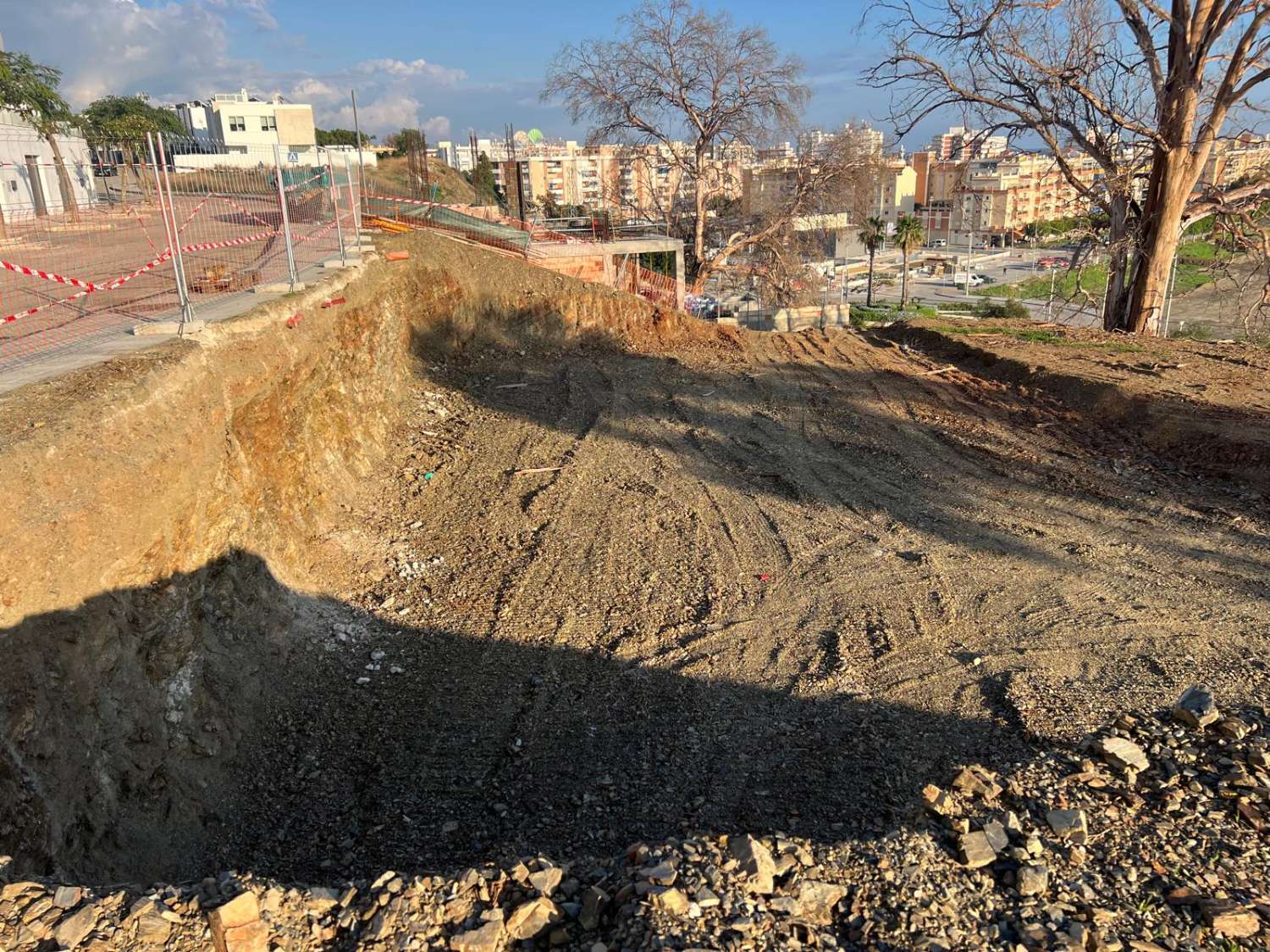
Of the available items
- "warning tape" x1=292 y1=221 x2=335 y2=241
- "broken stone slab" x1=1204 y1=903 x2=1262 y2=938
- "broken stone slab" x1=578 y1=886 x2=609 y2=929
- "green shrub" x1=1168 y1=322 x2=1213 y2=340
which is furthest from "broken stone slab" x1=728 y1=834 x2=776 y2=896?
"green shrub" x1=1168 y1=322 x2=1213 y2=340

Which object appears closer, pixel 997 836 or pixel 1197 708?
pixel 997 836

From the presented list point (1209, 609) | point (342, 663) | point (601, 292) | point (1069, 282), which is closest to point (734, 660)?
point (342, 663)

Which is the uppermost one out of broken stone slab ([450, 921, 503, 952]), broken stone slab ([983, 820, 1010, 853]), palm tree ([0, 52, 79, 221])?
palm tree ([0, 52, 79, 221])

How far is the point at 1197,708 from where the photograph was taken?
5.25 meters

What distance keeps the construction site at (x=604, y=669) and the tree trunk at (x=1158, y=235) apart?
577cm

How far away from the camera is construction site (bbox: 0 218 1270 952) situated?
3.61m

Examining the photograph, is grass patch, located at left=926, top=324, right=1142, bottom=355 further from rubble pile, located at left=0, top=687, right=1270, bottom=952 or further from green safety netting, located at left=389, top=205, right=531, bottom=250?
rubble pile, located at left=0, top=687, right=1270, bottom=952

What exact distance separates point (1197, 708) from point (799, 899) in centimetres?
331

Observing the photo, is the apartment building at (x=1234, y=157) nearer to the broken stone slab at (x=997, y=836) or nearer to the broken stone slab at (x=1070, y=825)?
the broken stone slab at (x=1070, y=825)

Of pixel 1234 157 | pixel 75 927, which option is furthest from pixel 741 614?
pixel 1234 157

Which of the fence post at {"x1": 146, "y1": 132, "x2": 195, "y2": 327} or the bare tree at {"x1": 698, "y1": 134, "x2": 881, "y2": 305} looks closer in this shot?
the fence post at {"x1": 146, "y1": 132, "x2": 195, "y2": 327}

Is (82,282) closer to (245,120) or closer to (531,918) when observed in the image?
(531,918)

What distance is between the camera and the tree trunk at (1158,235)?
16.2m

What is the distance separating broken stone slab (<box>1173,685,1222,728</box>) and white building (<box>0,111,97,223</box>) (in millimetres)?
10741
